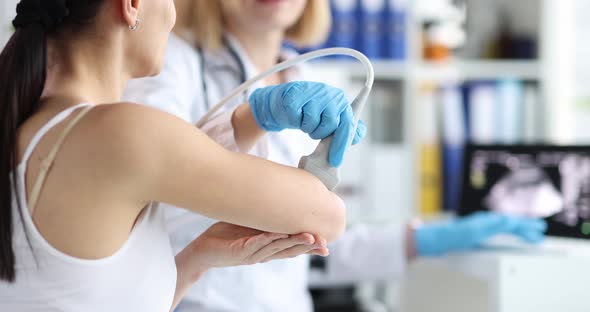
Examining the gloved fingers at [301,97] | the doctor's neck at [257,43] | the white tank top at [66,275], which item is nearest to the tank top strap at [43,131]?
the white tank top at [66,275]

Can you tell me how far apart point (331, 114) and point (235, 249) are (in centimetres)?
24

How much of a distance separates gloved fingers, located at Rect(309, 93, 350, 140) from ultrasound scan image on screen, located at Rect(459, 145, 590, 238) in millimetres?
1144

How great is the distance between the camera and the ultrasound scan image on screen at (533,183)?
1903 millimetres

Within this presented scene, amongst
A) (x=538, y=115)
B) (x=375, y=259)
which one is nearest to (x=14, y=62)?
(x=375, y=259)

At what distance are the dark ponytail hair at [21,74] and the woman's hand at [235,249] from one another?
30cm

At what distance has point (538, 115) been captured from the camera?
3.10 m

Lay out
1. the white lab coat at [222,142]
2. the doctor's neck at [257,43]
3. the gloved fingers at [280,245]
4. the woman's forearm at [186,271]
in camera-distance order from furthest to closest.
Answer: the doctor's neck at [257,43], the white lab coat at [222,142], the woman's forearm at [186,271], the gloved fingers at [280,245]

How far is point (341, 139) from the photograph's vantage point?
3.17 feet

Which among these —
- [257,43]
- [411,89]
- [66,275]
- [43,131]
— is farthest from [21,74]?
[411,89]

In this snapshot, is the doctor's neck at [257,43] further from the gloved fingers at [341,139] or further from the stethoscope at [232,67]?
the gloved fingers at [341,139]

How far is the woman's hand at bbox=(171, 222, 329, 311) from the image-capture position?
0.95 m

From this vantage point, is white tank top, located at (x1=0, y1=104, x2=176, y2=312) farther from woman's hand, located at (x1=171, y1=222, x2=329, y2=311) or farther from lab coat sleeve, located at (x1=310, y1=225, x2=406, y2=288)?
lab coat sleeve, located at (x1=310, y1=225, x2=406, y2=288)

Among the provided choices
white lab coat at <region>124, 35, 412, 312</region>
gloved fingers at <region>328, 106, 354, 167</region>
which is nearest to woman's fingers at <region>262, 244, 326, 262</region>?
gloved fingers at <region>328, 106, 354, 167</region>

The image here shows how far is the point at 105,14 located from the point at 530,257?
125cm
